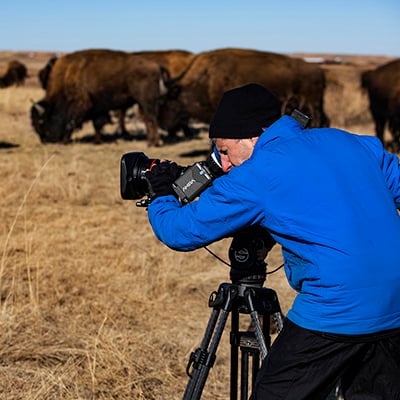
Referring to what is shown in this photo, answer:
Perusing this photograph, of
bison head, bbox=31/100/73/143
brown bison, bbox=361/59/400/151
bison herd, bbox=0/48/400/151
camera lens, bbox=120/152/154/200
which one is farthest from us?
bison head, bbox=31/100/73/143

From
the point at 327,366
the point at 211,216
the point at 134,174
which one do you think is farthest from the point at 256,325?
the point at 134,174

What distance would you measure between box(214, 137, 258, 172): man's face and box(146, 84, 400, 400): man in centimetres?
9

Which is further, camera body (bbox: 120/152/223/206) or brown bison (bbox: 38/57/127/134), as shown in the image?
brown bison (bbox: 38/57/127/134)

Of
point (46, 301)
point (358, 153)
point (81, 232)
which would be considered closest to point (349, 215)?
point (358, 153)

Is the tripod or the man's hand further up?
the man's hand

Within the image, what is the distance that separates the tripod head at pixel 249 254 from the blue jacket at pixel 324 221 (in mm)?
355

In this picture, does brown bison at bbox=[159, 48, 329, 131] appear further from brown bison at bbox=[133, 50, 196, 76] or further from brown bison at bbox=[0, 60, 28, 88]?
brown bison at bbox=[0, 60, 28, 88]

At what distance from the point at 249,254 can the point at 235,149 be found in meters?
0.43

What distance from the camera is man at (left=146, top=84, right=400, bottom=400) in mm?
2545

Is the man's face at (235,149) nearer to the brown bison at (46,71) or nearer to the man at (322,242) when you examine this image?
the man at (322,242)

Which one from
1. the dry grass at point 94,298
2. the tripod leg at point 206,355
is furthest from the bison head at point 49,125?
the tripod leg at point 206,355

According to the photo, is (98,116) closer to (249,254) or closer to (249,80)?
(249,80)

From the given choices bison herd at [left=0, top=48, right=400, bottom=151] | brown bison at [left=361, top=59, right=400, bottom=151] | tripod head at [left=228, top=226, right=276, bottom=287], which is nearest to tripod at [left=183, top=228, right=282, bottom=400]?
tripod head at [left=228, top=226, right=276, bottom=287]

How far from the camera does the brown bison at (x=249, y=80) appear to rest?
46.6 ft
